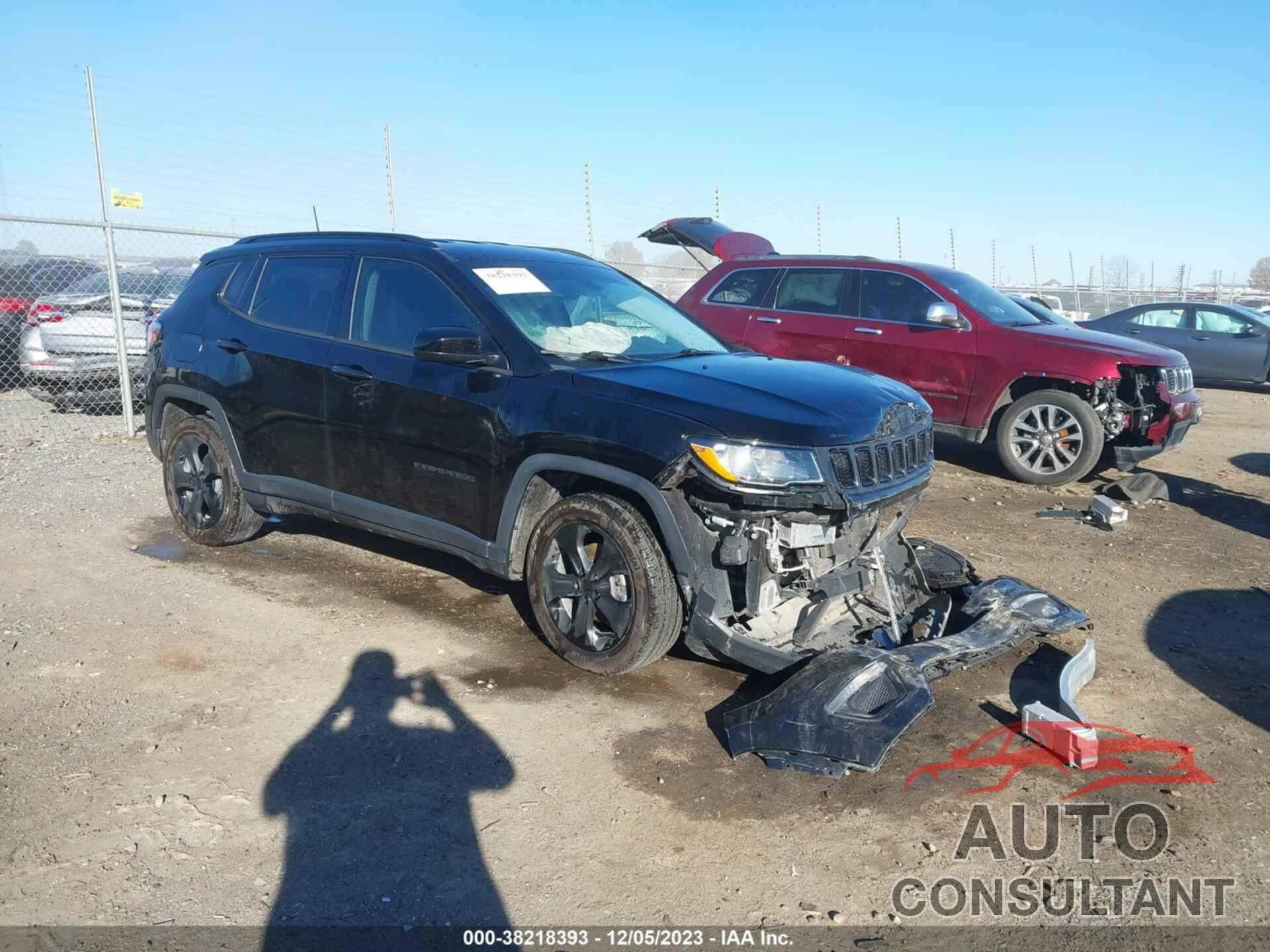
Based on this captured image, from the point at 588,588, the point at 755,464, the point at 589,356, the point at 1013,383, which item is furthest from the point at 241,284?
the point at 1013,383

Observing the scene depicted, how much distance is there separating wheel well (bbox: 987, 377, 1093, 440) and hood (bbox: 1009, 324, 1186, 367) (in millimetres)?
314

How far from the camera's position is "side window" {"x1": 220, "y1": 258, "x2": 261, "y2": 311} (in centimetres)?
589

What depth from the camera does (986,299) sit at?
360 inches

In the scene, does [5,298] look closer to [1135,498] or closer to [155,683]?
[155,683]

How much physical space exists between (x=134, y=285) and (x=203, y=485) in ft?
18.1

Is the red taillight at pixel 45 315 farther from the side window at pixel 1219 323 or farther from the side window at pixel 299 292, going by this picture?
the side window at pixel 1219 323

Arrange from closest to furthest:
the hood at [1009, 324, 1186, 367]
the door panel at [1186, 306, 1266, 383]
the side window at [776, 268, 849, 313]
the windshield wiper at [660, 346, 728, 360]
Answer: the windshield wiper at [660, 346, 728, 360] < the hood at [1009, 324, 1186, 367] < the side window at [776, 268, 849, 313] < the door panel at [1186, 306, 1266, 383]

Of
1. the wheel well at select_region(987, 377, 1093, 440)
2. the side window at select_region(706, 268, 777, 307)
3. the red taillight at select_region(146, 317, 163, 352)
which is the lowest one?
the wheel well at select_region(987, 377, 1093, 440)

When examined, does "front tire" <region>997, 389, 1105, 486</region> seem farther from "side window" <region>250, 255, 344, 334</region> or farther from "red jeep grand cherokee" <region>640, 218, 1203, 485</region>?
"side window" <region>250, 255, 344, 334</region>

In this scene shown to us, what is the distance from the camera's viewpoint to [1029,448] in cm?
868

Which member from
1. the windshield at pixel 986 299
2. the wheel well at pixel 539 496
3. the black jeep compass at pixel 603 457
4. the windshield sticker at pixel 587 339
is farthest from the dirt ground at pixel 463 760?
the windshield at pixel 986 299

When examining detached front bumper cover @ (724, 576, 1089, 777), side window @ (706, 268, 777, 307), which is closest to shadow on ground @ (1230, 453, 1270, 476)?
side window @ (706, 268, 777, 307)

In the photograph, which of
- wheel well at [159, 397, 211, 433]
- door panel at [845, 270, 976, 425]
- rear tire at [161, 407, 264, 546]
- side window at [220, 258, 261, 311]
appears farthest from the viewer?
door panel at [845, 270, 976, 425]

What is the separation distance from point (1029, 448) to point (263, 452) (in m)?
6.21
